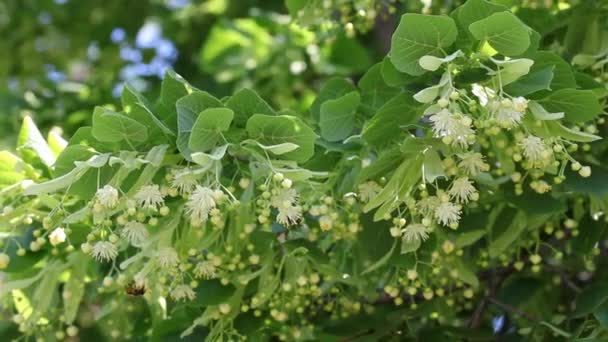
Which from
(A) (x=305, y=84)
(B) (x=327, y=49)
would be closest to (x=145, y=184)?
(B) (x=327, y=49)

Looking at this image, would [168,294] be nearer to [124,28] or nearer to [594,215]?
[594,215]

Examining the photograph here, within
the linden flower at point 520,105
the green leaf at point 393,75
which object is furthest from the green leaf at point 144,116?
the linden flower at point 520,105

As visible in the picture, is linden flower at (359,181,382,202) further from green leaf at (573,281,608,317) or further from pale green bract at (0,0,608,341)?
green leaf at (573,281,608,317)

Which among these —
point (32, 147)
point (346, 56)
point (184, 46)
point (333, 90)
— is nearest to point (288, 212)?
point (333, 90)

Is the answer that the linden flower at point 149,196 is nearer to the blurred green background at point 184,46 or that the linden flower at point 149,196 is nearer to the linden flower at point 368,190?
the linden flower at point 368,190

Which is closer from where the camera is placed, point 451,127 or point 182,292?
point 451,127

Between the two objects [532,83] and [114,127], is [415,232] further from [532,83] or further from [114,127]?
[114,127]

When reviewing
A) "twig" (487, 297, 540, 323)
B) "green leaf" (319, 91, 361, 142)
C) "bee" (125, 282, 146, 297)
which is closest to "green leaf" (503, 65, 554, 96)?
"green leaf" (319, 91, 361, 142)
